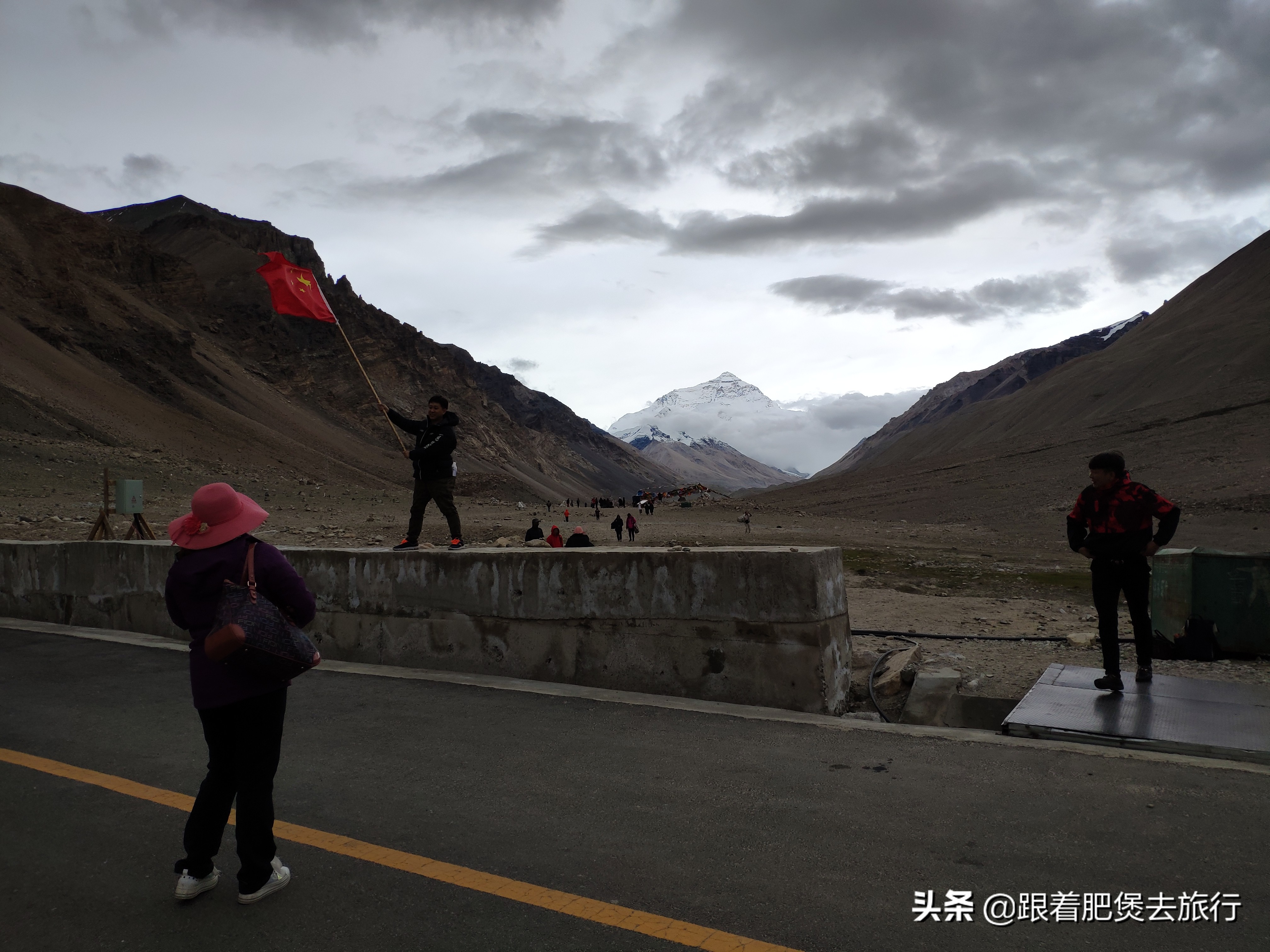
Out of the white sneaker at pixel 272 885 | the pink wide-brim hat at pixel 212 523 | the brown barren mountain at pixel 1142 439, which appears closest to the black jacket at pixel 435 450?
the pink wide-brim hat at pixel 212 523

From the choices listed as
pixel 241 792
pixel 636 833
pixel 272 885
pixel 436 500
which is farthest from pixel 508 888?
pixel 436 500

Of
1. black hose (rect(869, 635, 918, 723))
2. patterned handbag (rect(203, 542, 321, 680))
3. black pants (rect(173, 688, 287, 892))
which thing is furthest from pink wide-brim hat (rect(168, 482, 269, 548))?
black hose (rect(869, 635, 918, 723))

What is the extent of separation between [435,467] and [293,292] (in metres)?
3.05

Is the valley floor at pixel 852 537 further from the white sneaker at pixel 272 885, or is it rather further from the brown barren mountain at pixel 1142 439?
the white sneaker at pixel 272 885

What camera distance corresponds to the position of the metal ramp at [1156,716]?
496 centimetres

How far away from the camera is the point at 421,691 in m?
6.80

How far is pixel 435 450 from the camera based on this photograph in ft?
29.4

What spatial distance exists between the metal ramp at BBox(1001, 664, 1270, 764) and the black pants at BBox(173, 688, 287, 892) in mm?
4038

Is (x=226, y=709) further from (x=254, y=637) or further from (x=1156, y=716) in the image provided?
(x=1156, y=716)

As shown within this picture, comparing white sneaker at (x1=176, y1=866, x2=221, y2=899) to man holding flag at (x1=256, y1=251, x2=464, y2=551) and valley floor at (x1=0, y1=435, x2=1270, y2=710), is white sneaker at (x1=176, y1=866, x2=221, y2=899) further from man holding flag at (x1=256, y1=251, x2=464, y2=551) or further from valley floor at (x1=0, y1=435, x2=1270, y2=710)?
man holding flag at (x1=256, y1=251, x2=464, y2=551)

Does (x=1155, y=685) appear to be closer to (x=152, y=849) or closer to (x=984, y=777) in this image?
(x=984, y=777)

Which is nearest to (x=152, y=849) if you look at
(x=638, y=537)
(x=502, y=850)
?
(x=502, y=850)

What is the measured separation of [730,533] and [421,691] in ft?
110

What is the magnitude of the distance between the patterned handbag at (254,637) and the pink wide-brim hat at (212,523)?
0.11 metres
